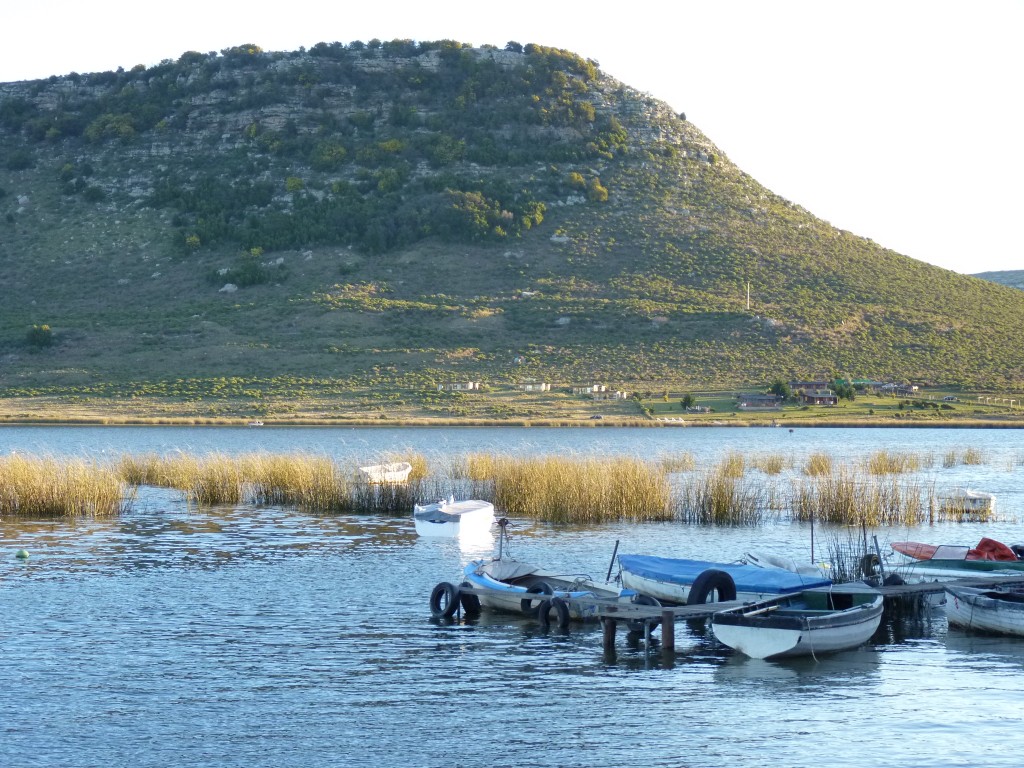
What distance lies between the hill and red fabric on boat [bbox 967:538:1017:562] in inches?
1979

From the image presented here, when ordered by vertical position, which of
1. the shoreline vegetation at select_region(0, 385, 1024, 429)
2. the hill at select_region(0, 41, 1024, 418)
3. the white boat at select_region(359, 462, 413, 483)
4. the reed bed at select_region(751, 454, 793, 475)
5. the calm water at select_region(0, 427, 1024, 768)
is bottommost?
the calm water at select_region(0, 427, 1024, 768)

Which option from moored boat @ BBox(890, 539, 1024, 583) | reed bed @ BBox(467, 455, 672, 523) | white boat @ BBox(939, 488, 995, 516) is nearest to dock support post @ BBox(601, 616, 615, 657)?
moored boat @ BBox(890, 539, 1024, 583)

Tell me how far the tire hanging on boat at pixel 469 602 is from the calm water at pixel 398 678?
27 centimetres

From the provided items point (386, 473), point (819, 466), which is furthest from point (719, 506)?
point (819, 466)

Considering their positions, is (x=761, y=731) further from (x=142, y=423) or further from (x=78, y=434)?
(x=142, y=423)

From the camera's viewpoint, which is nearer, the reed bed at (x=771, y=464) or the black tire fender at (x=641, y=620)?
the black tire fender at (x=641, y=620)

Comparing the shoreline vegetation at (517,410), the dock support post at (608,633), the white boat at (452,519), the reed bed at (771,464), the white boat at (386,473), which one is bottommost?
the dock support post at (608,633)

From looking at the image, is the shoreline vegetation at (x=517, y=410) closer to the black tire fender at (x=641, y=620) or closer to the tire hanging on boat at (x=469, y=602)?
the tire hanging on boat at (x=469, y=602)

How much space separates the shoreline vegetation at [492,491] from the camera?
31984 millimetres

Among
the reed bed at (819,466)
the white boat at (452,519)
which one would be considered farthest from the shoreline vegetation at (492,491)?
the white boat at (452,519)

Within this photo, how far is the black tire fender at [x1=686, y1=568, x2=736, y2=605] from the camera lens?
20172 millimetres

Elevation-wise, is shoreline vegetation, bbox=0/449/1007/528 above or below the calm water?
above

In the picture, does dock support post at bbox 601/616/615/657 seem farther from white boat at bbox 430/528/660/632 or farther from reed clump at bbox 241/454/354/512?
reed clump at bbox 241/454/354/512

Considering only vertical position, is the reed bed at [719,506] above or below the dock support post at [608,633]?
above
